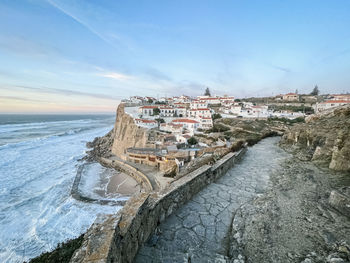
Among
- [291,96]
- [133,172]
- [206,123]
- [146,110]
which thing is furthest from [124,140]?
[291,96]

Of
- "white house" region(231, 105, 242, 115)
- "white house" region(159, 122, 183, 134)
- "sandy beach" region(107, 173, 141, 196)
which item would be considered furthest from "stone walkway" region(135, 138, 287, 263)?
"white house" region(231, 105, 242, 115)

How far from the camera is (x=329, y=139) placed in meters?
7.68

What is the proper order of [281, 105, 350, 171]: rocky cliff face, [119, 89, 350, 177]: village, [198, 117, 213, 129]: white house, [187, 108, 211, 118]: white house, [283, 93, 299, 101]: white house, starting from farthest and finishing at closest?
[283, 93, 299, 101]: white house, [187, 108, 211, 118]: white house, [198, 117, 213, 129]: white house, [119, 89, 350, 177]: village, [281, 105, 350, 171]: rocky cliff face

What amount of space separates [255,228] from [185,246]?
1.46 metres

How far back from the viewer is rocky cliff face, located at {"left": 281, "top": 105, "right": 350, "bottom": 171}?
19.3 ft

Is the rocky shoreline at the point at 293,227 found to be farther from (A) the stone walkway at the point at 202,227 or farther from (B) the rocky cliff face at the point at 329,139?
(B) the rocky cliff face at the point at 329,139

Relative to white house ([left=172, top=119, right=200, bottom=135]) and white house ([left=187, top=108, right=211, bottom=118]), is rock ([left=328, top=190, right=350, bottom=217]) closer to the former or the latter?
white house ([left=172, top=119, right=200, bottom=135])

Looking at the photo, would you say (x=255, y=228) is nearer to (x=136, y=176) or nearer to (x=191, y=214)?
(x=191, y=214)

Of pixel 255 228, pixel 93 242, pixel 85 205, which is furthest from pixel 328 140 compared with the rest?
pixel 85 205

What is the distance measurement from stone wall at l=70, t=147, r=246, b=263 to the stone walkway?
0.19m

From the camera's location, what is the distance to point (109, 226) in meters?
2.01

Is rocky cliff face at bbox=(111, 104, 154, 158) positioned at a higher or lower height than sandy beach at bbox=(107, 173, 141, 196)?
higher

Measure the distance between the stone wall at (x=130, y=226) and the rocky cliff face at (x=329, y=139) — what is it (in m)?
6.07

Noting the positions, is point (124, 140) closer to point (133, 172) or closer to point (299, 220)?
point (133, 172)
